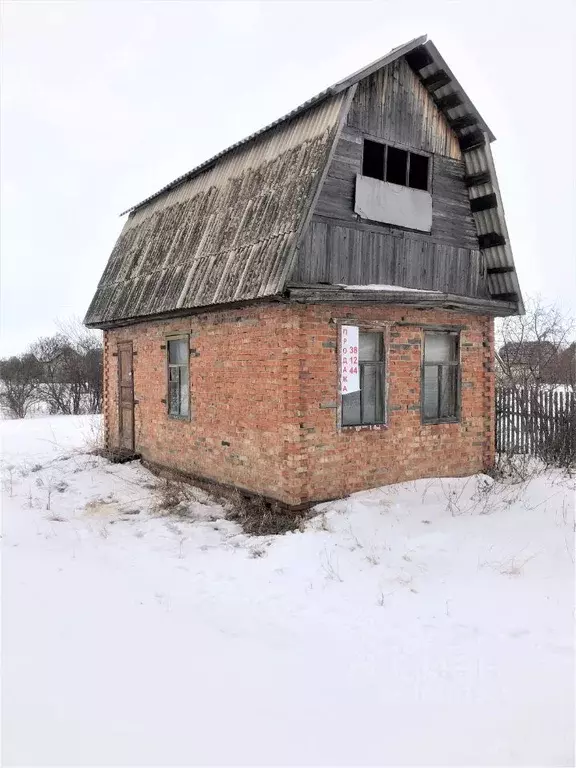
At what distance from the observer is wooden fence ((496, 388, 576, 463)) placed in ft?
38.1

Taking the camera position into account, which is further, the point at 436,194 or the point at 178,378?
the point at 178,378

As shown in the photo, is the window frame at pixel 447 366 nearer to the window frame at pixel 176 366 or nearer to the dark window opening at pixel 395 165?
the dark window opening at pixel 395 165

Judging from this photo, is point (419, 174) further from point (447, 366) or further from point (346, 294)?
point (447, 366)

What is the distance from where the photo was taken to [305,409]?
325 inches

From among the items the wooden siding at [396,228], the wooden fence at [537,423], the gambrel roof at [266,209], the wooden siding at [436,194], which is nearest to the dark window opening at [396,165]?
the wooden siding at [396,228]

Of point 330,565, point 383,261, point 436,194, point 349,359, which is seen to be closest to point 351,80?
point 436,194

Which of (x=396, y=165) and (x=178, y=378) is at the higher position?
(x=396, y=165)

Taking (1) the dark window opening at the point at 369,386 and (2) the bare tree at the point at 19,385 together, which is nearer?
(1) the dark window opening at the point at 369,386

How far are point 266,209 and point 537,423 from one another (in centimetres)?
726

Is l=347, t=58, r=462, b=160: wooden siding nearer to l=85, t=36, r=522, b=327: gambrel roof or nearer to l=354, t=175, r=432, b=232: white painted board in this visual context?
l=85, t=36, r=522, b=327: gambrel roof

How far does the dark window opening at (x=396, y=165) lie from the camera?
938 centimetres

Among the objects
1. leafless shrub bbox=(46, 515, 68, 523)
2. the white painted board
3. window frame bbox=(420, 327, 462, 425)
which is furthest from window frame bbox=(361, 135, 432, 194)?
leafless shrub bbox=(46, 515, 68, 523)

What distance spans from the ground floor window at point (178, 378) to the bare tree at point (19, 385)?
2159 cm

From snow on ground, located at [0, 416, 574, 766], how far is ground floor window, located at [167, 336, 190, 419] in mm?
2923
